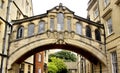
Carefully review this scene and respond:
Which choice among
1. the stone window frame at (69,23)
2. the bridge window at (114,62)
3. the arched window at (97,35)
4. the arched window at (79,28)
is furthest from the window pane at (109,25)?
the stone window frame at (69,23)

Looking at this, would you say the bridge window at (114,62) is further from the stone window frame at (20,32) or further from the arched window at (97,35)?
the stone window frame at (20,32)

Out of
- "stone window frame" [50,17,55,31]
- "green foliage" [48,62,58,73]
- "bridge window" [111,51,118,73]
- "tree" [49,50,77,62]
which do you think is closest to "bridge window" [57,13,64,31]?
"stone window frame" [50,17,55,31]

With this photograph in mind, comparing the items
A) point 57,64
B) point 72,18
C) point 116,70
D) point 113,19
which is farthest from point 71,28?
point 57,64

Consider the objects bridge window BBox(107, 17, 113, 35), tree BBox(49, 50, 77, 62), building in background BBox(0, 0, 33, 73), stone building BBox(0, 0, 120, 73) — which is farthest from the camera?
tree BBox(49, 50, 77, 62)

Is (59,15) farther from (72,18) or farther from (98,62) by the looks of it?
(98,62)

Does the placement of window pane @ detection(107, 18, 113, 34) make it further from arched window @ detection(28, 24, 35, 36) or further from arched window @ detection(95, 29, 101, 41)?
arched window @ detection(28, 24, 35, 36)

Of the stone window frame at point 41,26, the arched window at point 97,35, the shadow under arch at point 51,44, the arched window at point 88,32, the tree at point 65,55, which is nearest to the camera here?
the shadow under arch at point 51,44

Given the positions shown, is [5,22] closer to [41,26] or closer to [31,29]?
[31,29]

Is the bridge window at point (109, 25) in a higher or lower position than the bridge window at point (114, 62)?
higher

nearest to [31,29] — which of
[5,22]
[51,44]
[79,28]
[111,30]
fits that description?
[51,44]

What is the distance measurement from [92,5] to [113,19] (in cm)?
756

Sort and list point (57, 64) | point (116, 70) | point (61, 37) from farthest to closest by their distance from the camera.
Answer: point (57, 64) → point (61, 37) → point (116, 70)

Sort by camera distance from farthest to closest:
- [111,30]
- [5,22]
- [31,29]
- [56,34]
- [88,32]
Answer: [88,32] < [31,29] < [56,34] < [111,30] < [5,22]

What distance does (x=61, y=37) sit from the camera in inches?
741
